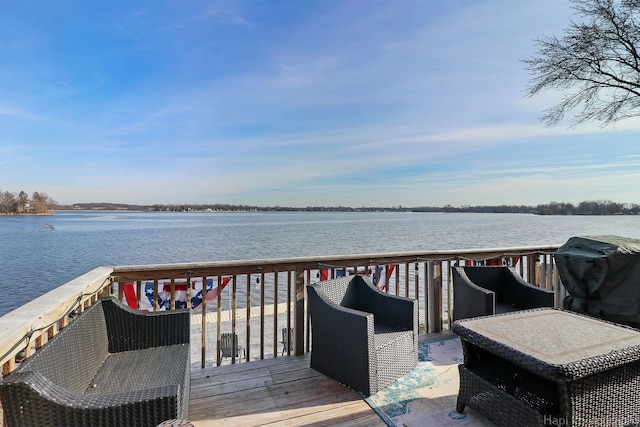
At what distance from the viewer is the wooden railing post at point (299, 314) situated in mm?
2973

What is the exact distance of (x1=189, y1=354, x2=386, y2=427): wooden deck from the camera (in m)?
2.04

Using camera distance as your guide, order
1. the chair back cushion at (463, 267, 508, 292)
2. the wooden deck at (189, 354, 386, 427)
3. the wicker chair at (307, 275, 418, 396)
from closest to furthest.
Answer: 1. the wooden deck at (189, 354, 386, 427)
2. the wicker chair at (307, 275, 418, 396)
3. the chair back cushion at (463, 267, 508, 292)

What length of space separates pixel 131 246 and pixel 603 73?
2745cm

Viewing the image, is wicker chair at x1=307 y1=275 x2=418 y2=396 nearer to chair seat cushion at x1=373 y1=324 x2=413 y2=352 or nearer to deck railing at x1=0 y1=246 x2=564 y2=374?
chair seat cushion at x1=373 y1=324 x2=413 y2=352

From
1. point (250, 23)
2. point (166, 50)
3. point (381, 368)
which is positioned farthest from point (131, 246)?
point (381, 368)

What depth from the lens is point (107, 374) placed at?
184 centimetres

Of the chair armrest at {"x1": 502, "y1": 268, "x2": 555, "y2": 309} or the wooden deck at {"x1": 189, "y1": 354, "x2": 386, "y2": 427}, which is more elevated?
the chair armrest at {"x1": 502, "y1": 268, "x2": 555, "y2": 309}

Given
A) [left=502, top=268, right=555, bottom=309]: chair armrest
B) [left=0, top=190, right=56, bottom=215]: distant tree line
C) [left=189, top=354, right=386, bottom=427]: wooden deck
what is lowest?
[left=189, top=354, right=386, bottom=427]: wooden deck

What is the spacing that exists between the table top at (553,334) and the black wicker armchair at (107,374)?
5.37 ft

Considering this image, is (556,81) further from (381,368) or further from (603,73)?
(381,368)

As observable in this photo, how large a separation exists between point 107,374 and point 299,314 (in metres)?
1.55

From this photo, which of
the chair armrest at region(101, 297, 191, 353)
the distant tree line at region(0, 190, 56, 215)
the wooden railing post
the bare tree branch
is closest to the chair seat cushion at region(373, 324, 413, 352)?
the wooden railing post

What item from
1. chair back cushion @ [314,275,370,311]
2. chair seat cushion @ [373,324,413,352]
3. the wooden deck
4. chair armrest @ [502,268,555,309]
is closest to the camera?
the wooden deck

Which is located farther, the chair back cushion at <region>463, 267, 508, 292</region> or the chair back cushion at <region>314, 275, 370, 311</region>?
the chair back cushion at <region>463, 267, 508, 292</region>
